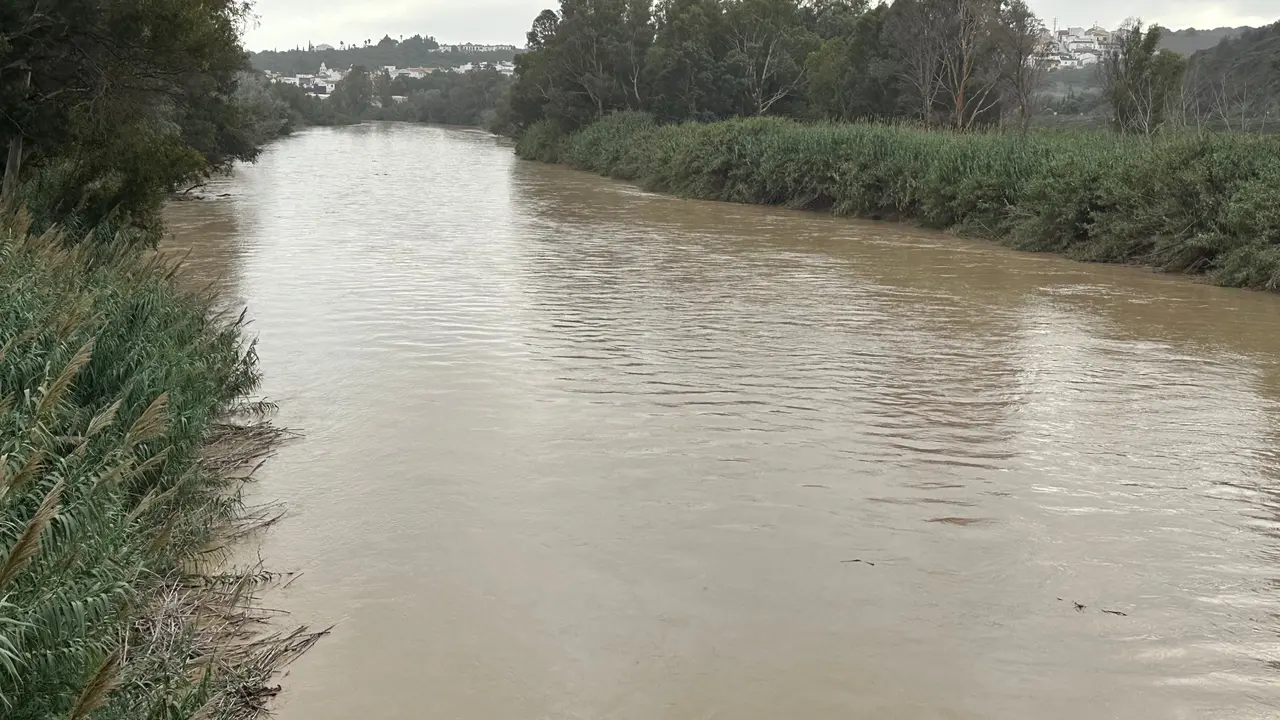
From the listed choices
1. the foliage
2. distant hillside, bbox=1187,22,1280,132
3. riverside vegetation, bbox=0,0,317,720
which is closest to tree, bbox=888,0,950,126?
distant hillside, bbox=1187,22,1280,132

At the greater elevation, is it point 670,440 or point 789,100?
point 789,100

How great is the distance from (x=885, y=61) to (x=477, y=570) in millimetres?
41818

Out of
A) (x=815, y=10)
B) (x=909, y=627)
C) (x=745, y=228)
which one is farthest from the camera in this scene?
(x=815, y=10)

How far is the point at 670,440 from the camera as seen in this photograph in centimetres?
835

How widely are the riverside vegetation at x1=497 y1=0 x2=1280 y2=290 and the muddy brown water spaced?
12.7ft

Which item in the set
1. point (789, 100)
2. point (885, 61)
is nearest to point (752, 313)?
point (885, 61)

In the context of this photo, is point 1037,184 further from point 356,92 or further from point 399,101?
point 356,92

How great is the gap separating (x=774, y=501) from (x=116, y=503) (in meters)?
3.82

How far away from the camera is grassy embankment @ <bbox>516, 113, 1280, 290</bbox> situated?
56.6 ft

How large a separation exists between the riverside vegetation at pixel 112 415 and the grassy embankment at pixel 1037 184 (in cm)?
1449

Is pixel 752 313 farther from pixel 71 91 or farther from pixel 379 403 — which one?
pixel 71 91

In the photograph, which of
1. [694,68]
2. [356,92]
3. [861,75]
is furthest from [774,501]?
[356,92]

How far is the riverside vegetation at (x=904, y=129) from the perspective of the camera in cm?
1841

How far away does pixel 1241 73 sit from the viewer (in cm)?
4272
